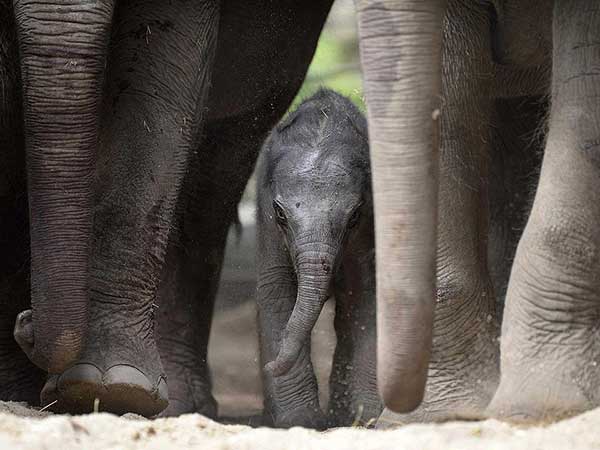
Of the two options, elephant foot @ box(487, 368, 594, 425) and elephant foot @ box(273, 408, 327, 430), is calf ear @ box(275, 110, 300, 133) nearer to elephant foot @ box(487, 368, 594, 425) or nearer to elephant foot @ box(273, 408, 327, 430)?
elephant foot @ box(273, 408, 327, 430)

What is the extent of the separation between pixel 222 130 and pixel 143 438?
241 cm

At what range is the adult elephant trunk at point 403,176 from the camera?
10.7 ft

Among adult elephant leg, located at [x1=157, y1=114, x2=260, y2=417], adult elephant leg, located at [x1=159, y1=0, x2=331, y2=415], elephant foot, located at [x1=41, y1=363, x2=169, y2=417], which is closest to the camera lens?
elephant foot, located at [x1=41, y1=363, x2=169, y2=417]

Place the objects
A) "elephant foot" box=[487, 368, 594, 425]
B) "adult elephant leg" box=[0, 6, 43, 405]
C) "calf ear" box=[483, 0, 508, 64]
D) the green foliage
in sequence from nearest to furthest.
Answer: "elephant foot" box=[487, 368, 594, 425], "calf ear" box=[483, 0, 508, 64], "adult elephant leg" box=[0, 6, 43, 405], the green foliage

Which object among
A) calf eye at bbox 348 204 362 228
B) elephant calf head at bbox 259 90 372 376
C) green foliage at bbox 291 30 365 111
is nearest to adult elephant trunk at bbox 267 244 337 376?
elephant calf head at bbox 259 90 372 376

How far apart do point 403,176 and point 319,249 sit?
1.42 meters

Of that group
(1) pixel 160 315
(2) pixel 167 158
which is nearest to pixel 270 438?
(2) pixel 167 158

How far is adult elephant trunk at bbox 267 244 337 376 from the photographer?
4.37 m

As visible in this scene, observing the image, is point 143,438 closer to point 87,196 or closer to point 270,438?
point 270,438

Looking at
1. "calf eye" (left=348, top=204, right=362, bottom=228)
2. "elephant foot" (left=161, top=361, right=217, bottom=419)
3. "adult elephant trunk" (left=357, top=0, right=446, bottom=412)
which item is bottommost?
"elephant foot" (left=161, top=361, right=217, bottom=419)

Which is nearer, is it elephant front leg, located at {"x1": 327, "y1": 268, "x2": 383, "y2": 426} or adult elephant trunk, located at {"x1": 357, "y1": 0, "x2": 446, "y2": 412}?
adult elephant trunk, located at {"x1": 357, "y1": 0, "x2": 446, "y2": 412}

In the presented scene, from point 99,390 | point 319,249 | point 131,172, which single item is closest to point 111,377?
point 99,390

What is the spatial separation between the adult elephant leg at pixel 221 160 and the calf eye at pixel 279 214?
0.60m

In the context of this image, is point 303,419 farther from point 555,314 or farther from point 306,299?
point 555,314
